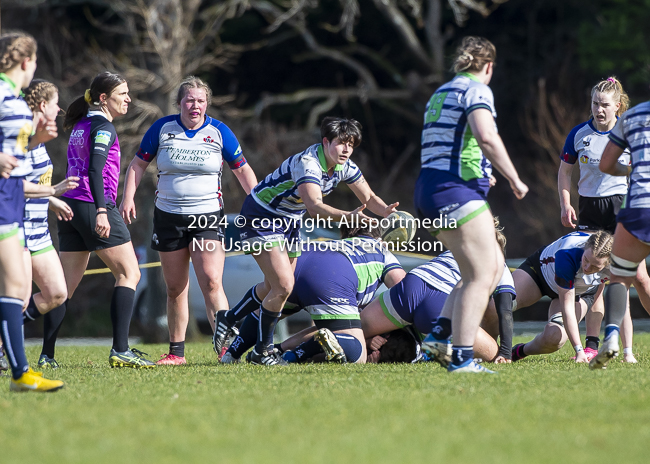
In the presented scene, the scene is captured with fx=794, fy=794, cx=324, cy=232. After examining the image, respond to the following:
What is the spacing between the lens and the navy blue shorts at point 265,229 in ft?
18.7

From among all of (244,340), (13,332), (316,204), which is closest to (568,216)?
(316,204)

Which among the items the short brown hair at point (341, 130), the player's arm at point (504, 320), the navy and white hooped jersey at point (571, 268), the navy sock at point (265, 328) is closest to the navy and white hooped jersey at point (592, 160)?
the navy and white hooped jersey at point (571, 268)

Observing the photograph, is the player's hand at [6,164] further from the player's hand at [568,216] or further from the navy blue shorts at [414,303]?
the player's hand at [568,216]

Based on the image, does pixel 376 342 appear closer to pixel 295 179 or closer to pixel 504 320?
pixel 504 320

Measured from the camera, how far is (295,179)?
5.57 meters

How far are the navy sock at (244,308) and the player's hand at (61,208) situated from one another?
1.56 m

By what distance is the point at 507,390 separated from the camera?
4121 millimetres

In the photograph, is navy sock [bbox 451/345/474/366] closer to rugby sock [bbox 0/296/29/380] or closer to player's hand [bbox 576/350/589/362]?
player's hand [bbox 576/350/589/362]

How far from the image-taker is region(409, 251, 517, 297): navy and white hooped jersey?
233 inches

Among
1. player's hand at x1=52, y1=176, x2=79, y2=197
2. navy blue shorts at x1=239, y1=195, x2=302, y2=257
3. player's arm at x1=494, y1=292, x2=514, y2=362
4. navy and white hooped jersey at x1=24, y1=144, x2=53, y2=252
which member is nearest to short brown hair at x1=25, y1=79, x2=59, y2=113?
navy and white hooped jersey at x1=24, y1=144, x2=53, y2=252

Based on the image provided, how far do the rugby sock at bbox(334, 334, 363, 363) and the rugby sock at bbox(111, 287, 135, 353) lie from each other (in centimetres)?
155

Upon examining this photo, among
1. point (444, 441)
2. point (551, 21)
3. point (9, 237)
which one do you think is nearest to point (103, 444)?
point (444, 441)

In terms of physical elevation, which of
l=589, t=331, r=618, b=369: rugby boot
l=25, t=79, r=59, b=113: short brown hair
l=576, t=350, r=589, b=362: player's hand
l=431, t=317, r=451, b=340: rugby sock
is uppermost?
l=25, t=79, r=59, b=113: short brown hair

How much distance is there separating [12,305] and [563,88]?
14628 millimetres
